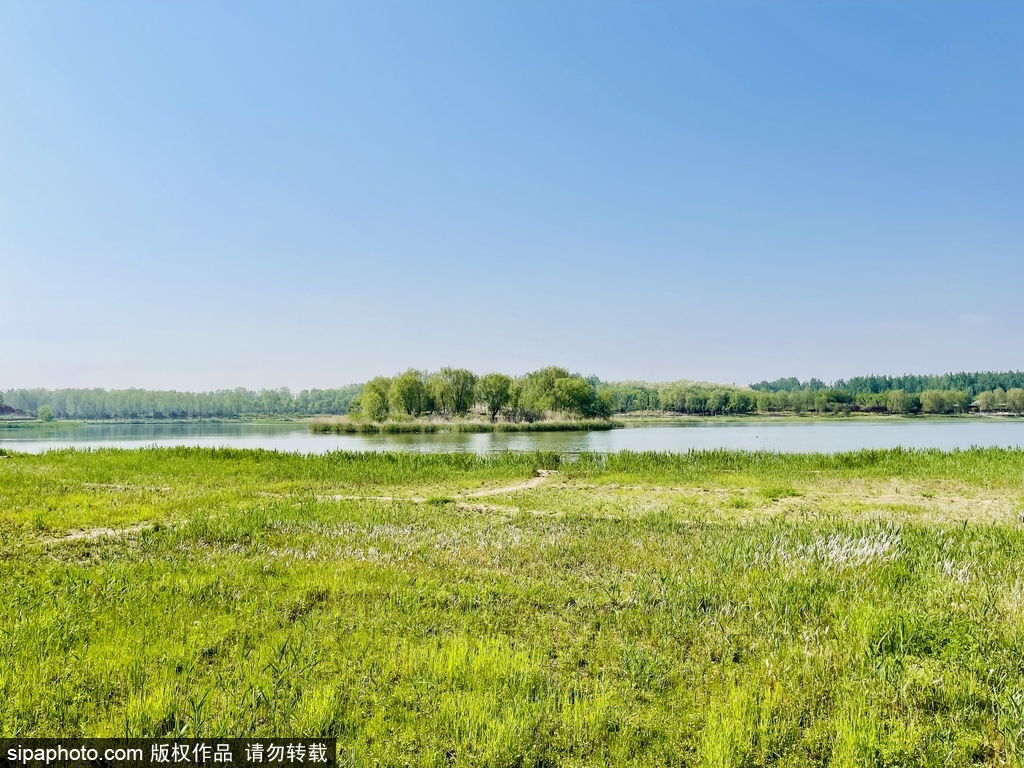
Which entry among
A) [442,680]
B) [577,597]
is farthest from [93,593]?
[577,597]

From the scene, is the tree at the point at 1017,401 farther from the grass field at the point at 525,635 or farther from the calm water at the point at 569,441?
the grass field at the point at 525,635

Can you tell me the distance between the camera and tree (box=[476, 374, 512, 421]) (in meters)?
117

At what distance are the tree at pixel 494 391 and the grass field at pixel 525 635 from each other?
10125cm

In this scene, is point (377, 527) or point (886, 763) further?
point (377, 527)

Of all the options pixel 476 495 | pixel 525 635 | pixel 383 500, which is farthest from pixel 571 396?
pixel 525 635

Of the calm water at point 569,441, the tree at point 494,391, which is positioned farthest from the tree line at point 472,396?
the calm water at point 569,441

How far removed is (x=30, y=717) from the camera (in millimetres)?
4793

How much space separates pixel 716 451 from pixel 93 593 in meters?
33.9

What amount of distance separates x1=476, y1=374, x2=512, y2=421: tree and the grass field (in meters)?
101

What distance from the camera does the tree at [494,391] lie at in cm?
11694

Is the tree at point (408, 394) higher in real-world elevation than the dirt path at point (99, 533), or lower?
higher

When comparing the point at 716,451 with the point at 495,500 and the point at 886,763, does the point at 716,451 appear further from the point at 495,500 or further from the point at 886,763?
the point at 886,763

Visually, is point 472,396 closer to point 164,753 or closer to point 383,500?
point 383,500

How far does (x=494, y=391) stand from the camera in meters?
117
